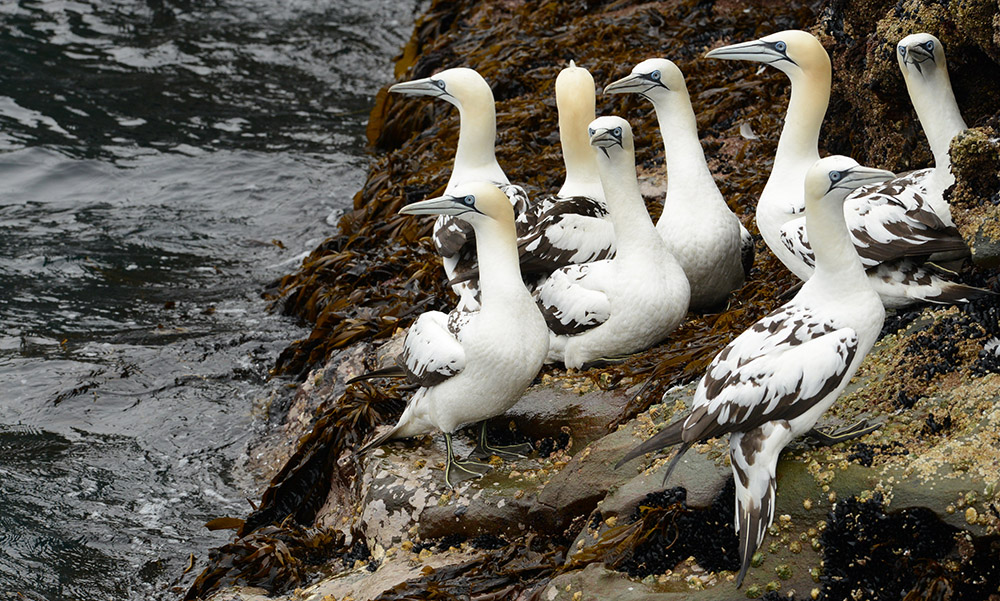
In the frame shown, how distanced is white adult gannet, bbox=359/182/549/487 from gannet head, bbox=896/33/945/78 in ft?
7.20

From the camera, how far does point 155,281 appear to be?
34.7 ft

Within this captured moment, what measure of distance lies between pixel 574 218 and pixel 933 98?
86.6 inches

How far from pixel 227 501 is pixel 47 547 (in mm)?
1107

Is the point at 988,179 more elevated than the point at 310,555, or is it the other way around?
the point at 988,179

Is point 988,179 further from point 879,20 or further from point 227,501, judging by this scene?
point 227,501

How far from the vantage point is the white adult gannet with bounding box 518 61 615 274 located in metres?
6.83

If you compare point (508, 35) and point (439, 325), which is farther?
point (508, 35)

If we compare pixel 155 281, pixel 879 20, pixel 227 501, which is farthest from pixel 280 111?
pixel 879 20

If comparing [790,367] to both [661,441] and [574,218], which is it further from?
[574,218]

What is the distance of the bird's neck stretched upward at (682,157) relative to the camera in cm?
660

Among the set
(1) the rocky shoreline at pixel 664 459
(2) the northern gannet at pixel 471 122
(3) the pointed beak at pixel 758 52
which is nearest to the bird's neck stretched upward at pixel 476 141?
(2) the northern gannet at pixel 471 122

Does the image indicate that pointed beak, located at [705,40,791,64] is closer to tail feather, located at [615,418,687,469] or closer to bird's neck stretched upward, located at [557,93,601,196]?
bird's neck stretched upward, located at [557,93,601,196]

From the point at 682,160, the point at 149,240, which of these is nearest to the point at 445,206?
the point at 682,160

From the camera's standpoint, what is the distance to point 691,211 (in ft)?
21.4
